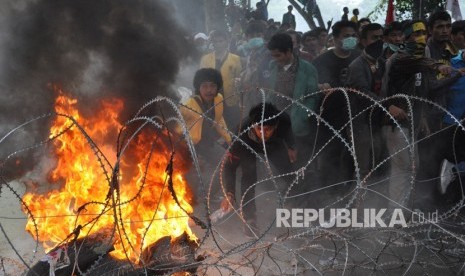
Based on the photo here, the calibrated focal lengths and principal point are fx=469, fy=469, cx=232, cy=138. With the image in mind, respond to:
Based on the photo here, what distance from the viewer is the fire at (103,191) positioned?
16.1 feet

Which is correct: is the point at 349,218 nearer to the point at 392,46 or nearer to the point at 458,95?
the point at 458,95

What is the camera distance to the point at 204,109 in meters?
6.46

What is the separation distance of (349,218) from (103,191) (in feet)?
9.93

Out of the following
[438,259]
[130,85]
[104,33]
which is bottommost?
[438,259]

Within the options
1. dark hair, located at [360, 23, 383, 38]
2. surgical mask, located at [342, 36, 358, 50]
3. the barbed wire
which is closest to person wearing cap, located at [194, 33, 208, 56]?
the barbed wire

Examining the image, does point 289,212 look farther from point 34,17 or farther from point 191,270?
point 34,17

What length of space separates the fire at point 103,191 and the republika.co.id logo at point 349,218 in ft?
4.83

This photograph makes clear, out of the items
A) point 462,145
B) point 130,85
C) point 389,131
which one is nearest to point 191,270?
point 130,85

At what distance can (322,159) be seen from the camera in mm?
6906

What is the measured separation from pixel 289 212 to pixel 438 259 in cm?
200

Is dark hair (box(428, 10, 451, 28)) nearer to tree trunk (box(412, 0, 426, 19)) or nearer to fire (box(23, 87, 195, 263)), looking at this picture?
fire (box(23, 87, 195, 263))

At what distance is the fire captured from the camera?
4922 millimetres

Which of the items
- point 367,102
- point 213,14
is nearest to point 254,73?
point 367,102

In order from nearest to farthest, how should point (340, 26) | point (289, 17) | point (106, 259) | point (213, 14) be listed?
point (106, 259) → point (340, 26) → point (213, 14) → point (289, 17)
